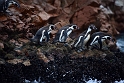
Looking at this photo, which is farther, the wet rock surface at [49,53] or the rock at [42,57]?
the rock at [42,57]

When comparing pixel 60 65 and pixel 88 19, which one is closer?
pixel 60 65

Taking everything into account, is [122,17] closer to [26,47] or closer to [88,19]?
[88,19]

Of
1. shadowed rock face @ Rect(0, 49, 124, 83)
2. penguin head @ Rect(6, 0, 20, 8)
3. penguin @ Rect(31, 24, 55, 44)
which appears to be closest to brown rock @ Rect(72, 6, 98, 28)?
shadowed rock face @ Rect(0, 49, 124, 83)

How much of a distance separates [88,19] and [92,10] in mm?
422

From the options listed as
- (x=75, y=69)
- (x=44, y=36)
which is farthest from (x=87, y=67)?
(x=44, y=36)

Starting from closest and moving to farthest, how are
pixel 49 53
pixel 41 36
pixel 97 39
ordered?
1. pixel 49 53
2. pixel 41 36
3. pixel 97 39

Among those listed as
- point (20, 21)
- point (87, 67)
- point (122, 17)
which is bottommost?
point (122, 17)

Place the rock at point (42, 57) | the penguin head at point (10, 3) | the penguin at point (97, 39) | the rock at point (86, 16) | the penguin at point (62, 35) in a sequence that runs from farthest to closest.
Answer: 1. the rock at point (86, 16)
2. the penguin at point (97, 39)
3. the penguin at point (62, 35)
4. the penguin head at point (10, 3)
5. the rock at point (42, 57)

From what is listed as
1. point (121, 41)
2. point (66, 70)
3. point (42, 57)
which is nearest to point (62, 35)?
point (42, 57)

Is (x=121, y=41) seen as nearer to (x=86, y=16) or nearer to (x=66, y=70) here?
(x=86, y=16)

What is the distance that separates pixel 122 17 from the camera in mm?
17453

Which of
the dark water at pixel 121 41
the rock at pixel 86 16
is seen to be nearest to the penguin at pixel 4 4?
the rock at pixel 86 16

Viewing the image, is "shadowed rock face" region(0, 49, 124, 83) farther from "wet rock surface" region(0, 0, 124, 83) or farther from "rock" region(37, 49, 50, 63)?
"rock" region(37, 49, 50, 63)

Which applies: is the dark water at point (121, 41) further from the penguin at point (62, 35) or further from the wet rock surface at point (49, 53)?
the penguin at point (62, 35)
